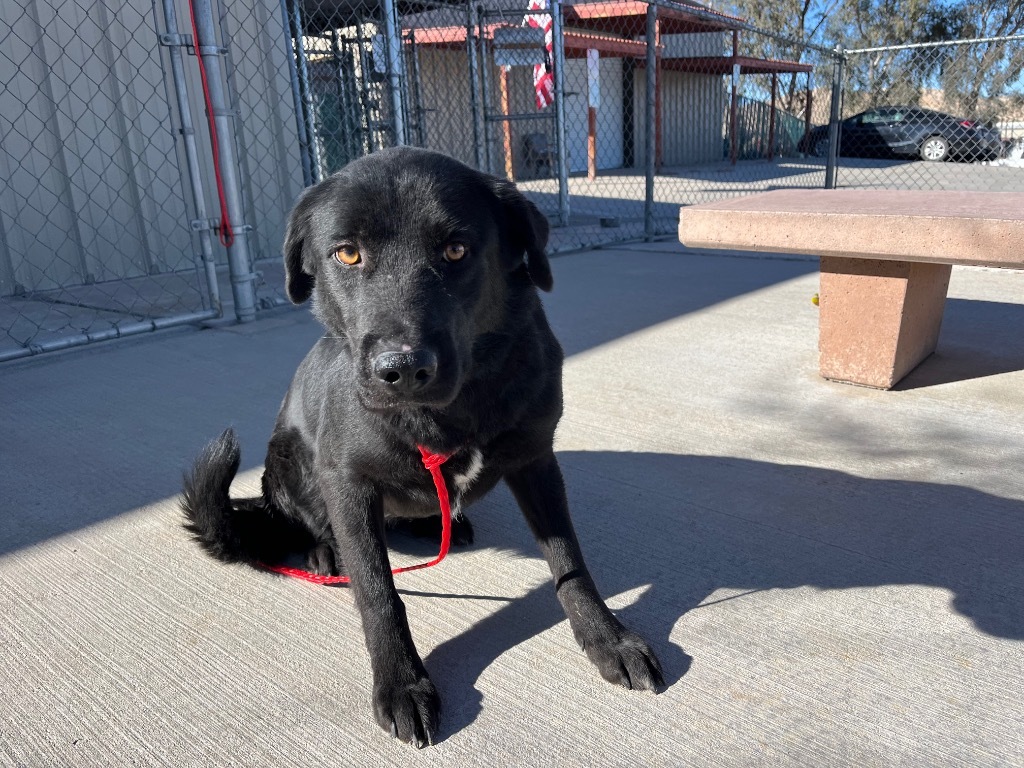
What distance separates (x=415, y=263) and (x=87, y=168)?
552 cm

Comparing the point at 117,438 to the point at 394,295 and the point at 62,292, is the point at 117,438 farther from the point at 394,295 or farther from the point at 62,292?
the point at 62,292

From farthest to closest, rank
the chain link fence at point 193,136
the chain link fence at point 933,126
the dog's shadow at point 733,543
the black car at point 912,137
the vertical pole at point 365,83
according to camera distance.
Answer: the black car at point 912,137 < the chain link fence at point 933,126 < the vertical pole at point 365,83 < the chain link fence at point 193,136 < the dog's shadow at point 733,543

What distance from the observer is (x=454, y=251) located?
1.57 meters

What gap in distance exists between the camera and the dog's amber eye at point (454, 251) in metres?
1.56

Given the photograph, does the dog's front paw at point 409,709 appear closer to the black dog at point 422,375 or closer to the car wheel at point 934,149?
the black dog at point 422,375

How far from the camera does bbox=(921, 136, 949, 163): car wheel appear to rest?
62.2 ft

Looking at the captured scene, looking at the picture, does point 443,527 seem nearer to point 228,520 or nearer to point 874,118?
point 228,520

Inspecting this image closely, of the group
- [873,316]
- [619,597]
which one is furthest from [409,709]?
[873,316]

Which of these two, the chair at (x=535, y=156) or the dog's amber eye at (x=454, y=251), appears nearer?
the dog's amber eye at (x=454, y=251)

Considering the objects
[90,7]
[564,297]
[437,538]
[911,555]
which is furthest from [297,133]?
[911,555]

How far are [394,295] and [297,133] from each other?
595 centimetres

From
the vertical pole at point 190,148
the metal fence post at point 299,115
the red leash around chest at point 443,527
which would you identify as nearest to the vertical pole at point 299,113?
the metal fence post at point 299,115

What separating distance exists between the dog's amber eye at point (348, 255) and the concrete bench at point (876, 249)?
79.5 inches

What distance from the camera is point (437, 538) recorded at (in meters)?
2.20
